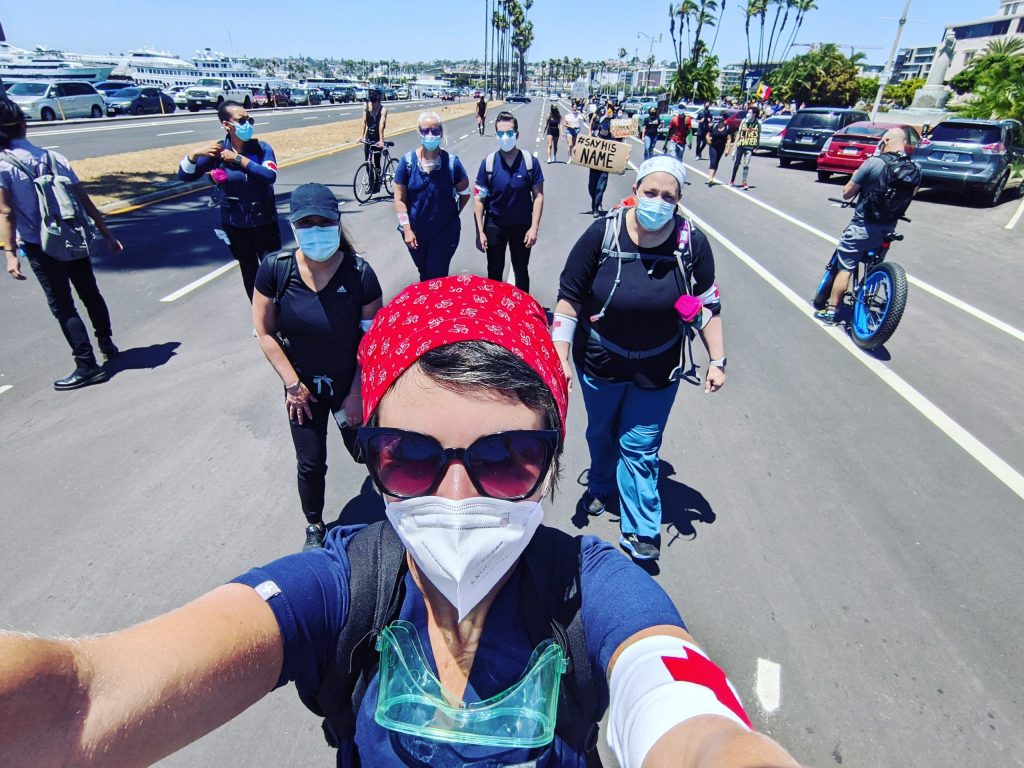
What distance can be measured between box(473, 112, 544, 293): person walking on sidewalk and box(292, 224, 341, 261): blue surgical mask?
2864 mm

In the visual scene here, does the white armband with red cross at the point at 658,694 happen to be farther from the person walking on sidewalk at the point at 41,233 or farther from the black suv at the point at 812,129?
the black suv at the point at 812,129

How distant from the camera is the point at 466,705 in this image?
1.19 metres

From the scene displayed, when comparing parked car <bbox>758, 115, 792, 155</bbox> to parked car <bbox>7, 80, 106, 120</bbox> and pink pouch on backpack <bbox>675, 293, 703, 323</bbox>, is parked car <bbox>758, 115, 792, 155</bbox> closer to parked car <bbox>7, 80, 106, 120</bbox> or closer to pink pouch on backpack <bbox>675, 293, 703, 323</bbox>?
pink pouch on backpack <bbox>675, 293, 703, 323</bbox>

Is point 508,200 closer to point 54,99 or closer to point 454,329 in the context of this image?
point 454,329

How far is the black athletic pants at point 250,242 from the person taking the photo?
496 centimetres

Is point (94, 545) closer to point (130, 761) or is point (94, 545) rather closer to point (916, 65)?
point (130, 761)

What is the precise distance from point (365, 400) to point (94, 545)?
274 cm

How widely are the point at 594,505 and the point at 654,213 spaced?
71.4 inches

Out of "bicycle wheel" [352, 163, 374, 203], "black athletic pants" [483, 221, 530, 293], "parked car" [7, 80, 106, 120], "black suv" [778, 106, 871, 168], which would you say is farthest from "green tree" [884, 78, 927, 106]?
"parked car" [7, 80, 106, 120]

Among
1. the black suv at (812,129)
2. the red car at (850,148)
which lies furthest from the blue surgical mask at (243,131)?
the black suv at (812,129)

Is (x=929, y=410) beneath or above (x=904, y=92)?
beneath

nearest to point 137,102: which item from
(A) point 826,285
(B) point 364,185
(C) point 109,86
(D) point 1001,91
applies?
(C) point 109,86

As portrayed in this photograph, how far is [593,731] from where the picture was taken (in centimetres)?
125

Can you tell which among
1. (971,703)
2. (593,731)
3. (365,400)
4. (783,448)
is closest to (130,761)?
(365,400)
